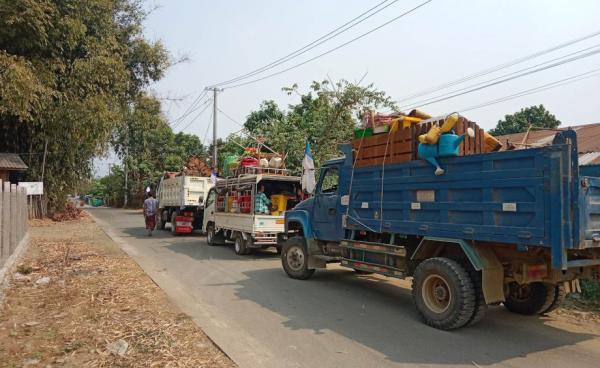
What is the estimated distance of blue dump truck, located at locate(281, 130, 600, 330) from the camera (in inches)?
199

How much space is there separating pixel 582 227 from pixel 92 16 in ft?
73.0

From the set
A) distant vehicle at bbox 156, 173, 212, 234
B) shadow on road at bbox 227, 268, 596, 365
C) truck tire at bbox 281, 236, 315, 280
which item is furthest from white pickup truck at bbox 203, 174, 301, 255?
distant vehicle at bbox 156, 173, 212, 234

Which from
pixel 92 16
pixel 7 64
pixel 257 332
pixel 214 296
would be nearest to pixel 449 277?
pixel 257 332

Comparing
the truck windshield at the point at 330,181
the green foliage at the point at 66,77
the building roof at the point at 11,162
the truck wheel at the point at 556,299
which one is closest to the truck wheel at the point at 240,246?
the truck windshield at the point at 330,181

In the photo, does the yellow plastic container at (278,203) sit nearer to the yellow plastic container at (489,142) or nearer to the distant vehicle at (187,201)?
the distant vehicle at (187,201)

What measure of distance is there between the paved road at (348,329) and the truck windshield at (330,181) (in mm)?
1849

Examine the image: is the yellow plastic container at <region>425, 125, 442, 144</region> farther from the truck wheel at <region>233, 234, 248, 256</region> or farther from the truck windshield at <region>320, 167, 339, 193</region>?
the truck wheel at <region>233, 234, 248, 256</region>

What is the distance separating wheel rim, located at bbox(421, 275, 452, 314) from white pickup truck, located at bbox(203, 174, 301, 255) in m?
6.58

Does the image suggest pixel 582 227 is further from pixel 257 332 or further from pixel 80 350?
pixel 80 350

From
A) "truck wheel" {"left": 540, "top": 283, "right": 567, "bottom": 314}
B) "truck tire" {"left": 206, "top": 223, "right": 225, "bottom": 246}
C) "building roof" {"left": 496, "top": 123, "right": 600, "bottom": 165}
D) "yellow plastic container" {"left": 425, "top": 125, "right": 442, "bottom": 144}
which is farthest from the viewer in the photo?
"truck tire" {"left": 206, "top": 223, "right": 225, "bottom": 246}

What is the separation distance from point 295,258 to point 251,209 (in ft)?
11.0

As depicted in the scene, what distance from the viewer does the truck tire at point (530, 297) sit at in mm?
6645

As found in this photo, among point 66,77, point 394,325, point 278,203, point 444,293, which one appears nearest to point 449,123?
point 444,293

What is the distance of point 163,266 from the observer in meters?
11.3
